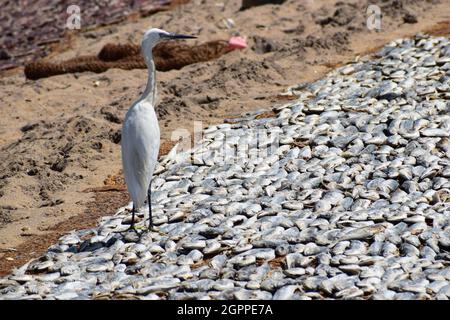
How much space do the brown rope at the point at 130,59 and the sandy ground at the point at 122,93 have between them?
0.58 ft

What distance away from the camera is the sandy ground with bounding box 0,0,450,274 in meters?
8.16

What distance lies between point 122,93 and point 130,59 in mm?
1192

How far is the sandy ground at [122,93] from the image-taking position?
816 centimetres

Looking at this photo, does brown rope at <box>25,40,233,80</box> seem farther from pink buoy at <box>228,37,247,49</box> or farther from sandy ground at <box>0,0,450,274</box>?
sandy ground at <box>0,0,450,274</box>

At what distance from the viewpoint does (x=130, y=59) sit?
490 inches

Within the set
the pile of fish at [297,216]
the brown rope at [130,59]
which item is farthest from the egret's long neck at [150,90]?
the brown rope at [130,59]

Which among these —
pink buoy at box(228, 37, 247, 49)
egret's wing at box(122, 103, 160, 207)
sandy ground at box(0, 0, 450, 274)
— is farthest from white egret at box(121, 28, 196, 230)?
pink buoy at box(228, 37, 247, 49)

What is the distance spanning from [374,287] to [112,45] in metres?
7.67

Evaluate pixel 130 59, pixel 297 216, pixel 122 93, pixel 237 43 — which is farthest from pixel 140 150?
pixel 130 59

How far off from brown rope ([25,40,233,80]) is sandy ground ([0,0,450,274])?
0.18m

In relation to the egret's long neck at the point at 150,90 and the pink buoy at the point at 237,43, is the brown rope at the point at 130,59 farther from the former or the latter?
the egret's long neck at the point at 150,90

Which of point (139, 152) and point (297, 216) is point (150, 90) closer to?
point (139, 152)

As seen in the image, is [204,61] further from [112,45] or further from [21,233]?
[21,233]
